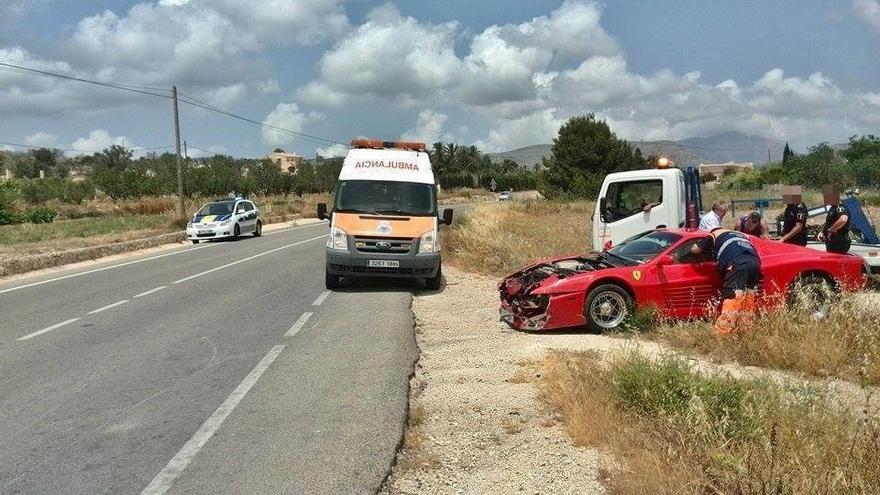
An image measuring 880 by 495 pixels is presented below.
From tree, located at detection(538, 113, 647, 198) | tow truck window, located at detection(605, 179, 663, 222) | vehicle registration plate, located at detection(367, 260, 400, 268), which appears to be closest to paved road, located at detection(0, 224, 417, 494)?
vehicle registration plate, located at detection(367, 260, 400, 268)

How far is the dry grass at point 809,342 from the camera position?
579cm

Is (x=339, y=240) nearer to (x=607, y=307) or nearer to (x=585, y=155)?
(x=607, y=307)

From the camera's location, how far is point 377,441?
4.63m

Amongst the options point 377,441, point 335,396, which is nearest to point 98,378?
point 335,396

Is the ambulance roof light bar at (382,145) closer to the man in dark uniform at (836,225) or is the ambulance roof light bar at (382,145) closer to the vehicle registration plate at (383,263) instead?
the vehicle registration plate at (383,263)

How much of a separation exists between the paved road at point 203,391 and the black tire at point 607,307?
7.11ft

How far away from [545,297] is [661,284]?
4.71ft

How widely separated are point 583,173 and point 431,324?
46.3 metres

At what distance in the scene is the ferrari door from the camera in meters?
8.06

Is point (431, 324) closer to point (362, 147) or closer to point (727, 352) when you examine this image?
point (727, 352)

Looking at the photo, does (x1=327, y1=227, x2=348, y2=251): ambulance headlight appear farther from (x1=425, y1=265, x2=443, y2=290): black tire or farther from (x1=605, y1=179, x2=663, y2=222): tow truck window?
(x1=605, y1=179, x2=663, y2=222): tow truck window

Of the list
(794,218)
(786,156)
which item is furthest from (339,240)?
(786,156)

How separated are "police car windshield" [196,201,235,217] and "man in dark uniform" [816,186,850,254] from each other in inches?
927

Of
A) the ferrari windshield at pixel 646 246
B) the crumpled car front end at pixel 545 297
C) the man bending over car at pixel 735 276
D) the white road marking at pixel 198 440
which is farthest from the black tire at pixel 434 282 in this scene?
the white road marking at pixel 198 440
